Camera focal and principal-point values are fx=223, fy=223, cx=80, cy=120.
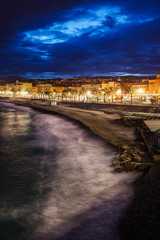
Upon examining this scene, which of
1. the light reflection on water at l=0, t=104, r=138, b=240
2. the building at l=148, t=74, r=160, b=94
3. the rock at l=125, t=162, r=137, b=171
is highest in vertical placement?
the building at l=148, t=74, r=160, b=94

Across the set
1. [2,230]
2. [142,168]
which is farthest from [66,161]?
[2,230]

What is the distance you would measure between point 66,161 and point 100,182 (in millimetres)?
4979

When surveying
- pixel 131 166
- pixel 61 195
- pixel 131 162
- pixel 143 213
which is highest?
pixel 131 162

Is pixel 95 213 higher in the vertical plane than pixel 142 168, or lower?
lower

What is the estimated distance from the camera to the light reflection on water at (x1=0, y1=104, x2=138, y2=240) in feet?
25.7

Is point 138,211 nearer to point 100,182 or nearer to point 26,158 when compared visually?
point 100,182

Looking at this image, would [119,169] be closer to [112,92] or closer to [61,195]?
[61,195]

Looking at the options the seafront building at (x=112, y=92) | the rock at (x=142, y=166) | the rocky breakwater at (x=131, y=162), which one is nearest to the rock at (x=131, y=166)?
the rocky breakwater at (x=131, y=162)

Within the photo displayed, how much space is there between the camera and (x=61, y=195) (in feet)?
35.0

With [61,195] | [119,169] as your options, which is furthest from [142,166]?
[61,195]

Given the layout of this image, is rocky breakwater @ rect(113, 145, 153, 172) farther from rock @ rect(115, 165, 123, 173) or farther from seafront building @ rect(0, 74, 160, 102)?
seafront building @ rect(0, 74, 160, 102)

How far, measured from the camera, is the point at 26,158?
17375 mm

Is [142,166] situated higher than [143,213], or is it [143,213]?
[142,166]

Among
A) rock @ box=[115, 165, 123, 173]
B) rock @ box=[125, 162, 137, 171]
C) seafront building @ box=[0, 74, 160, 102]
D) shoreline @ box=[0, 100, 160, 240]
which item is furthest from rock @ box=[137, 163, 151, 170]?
seafront building @ box=[0, 74, 160, 102]
